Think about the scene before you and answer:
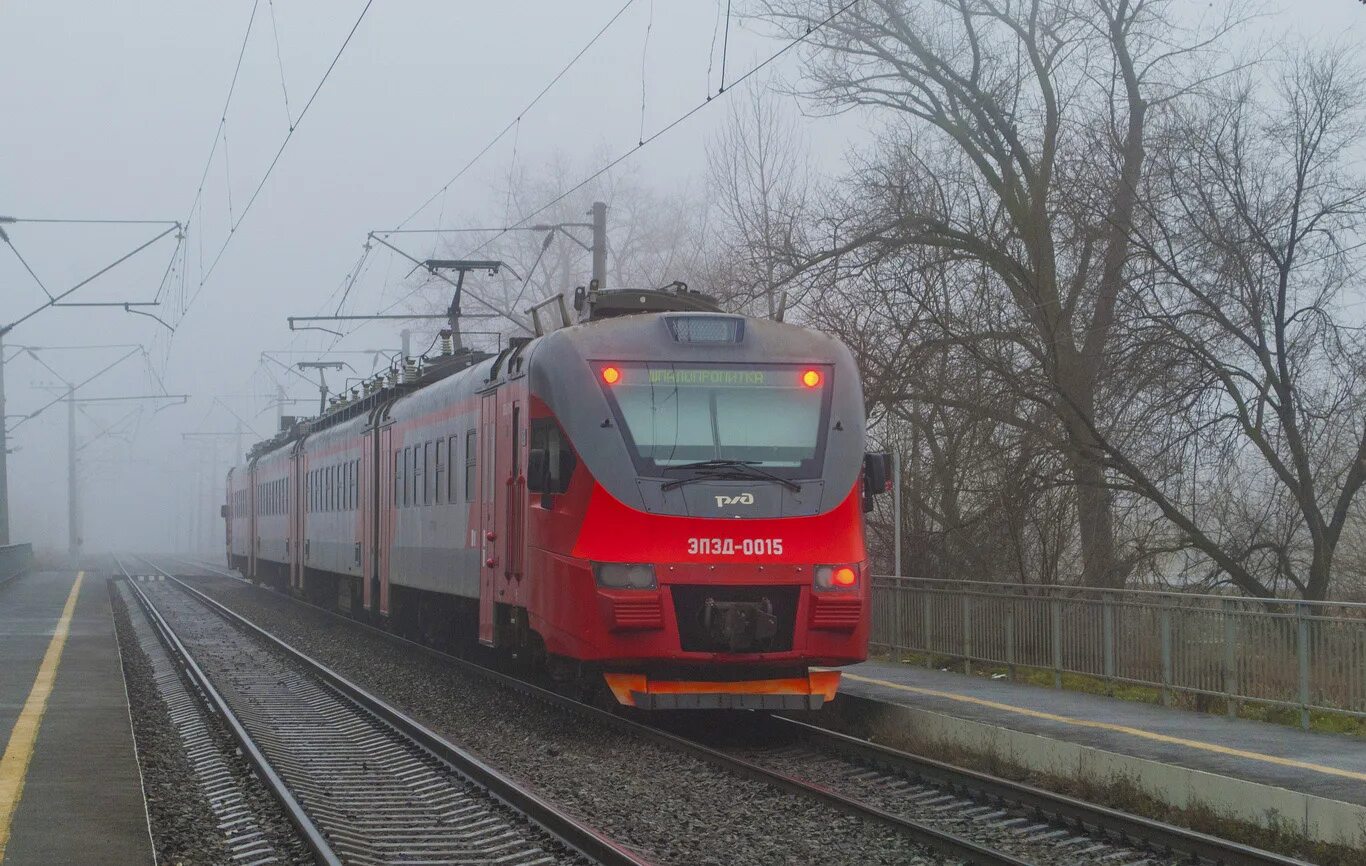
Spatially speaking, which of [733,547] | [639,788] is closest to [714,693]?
[733,547]

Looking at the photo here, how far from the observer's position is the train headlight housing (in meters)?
12.3

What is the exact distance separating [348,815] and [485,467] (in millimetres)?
6121

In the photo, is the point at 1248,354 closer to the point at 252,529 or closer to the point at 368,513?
the point at 368,513

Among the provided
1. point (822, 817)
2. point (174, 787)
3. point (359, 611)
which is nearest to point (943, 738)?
point (822, 817)

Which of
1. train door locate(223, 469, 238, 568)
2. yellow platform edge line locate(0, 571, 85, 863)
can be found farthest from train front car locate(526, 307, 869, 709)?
train door locate(223, 469, 238, 568)

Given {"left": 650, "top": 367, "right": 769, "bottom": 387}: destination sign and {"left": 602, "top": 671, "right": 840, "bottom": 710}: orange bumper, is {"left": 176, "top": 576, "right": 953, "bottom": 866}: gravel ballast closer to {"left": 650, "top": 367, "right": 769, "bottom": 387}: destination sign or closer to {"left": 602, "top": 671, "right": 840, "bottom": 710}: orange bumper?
{"left": 602, "top": 671, "right": 840, "bottom": 710}: orange bumper

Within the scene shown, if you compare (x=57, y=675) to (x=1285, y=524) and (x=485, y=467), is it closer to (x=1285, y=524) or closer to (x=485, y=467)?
(x=485, y=467)

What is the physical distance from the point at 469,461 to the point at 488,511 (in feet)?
3.92

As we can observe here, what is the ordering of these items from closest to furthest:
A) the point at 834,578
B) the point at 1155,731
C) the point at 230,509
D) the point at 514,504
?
the point at 1155,731 < the point at 834,578 < the point at 514,504 < the point at 230,509

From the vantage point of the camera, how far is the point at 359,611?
27.6 m

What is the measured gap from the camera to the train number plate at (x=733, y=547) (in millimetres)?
12141

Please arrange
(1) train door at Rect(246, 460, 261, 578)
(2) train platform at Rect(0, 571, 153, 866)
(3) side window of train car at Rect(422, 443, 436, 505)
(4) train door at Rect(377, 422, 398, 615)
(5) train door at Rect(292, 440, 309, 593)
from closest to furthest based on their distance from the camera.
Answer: (2) train platform at Rect(0, 571, 153, 866) < (3) side window of train car at Rect(422, 443, 436, 505) < (4) train door at Rect(377, 422, 398, 615) < (5) train door at Rect(292, 440, 309, 593) < (1) train door at Rect(246, 460, 261, 578)

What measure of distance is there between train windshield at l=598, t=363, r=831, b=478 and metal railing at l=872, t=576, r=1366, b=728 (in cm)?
323

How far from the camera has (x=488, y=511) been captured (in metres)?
15.3
